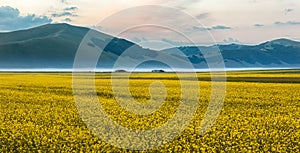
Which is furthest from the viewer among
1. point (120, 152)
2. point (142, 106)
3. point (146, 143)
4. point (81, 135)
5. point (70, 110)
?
point (142, 106)

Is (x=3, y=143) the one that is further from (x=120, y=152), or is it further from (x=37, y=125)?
(x=120, y=152)

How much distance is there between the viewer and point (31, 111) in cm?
2555

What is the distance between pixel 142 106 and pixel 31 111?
7.83 m

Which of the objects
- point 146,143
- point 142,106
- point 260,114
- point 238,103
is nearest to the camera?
point 146,143

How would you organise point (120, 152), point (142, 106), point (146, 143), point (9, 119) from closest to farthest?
point (120, 152)
point (146, 143)
point (9, 119)
point (142, 106)

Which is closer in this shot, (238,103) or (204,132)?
(204,132)

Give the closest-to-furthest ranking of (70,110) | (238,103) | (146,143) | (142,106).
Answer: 1. (146,143)
2. (70,110)
3. (142,106)
4. (238,103)

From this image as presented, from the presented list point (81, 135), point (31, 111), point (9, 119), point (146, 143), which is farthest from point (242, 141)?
point (31, 111)

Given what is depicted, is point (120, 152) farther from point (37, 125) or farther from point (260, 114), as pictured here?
point (260, 114)

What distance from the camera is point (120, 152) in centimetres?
1439

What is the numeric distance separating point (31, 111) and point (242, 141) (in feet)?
48.7

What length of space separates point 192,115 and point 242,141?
25.8ft

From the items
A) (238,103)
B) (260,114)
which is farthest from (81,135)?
(238,103)

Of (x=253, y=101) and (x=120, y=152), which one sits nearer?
(x=120, y=152)
